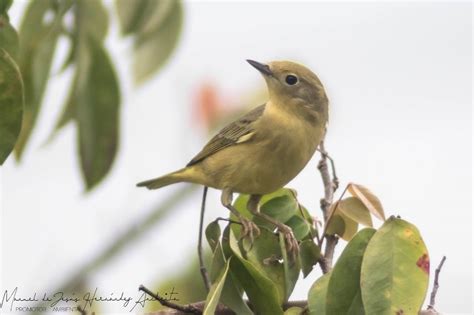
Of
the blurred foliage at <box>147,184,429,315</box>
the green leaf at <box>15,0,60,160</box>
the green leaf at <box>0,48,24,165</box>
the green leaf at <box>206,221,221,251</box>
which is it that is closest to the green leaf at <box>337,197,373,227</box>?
the blurred foliage at <box>147,184,429,315</box>

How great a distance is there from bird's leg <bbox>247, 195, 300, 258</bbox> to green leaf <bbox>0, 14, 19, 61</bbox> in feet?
3.83

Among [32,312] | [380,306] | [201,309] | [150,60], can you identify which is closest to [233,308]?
[201,309]

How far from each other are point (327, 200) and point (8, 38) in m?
1.40

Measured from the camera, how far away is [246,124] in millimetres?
5258

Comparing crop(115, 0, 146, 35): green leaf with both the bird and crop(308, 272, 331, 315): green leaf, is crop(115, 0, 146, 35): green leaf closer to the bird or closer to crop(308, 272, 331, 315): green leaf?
the bird

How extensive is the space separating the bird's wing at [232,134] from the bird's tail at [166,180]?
7 cm

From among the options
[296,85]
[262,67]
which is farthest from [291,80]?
[262,67]

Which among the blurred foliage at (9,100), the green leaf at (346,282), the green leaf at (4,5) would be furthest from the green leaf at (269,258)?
the green leaf at (4,5)

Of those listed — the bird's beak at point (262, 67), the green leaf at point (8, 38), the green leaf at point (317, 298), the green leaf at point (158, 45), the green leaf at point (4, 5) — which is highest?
the green leaf at point (4, 5)

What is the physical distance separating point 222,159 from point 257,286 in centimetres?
178

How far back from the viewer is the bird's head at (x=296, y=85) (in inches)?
203

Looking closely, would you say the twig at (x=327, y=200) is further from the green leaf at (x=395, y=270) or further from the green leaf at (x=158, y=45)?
the green leaf at (x=158, y=45)

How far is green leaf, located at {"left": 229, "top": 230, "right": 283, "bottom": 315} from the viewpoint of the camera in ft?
11.0

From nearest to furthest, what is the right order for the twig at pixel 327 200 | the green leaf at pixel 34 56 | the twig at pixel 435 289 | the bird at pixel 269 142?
the twig at pixel 435 289
the twig at pixel 327 200
the green leaf at pixel 34 56
the bird at pixel 269 142
